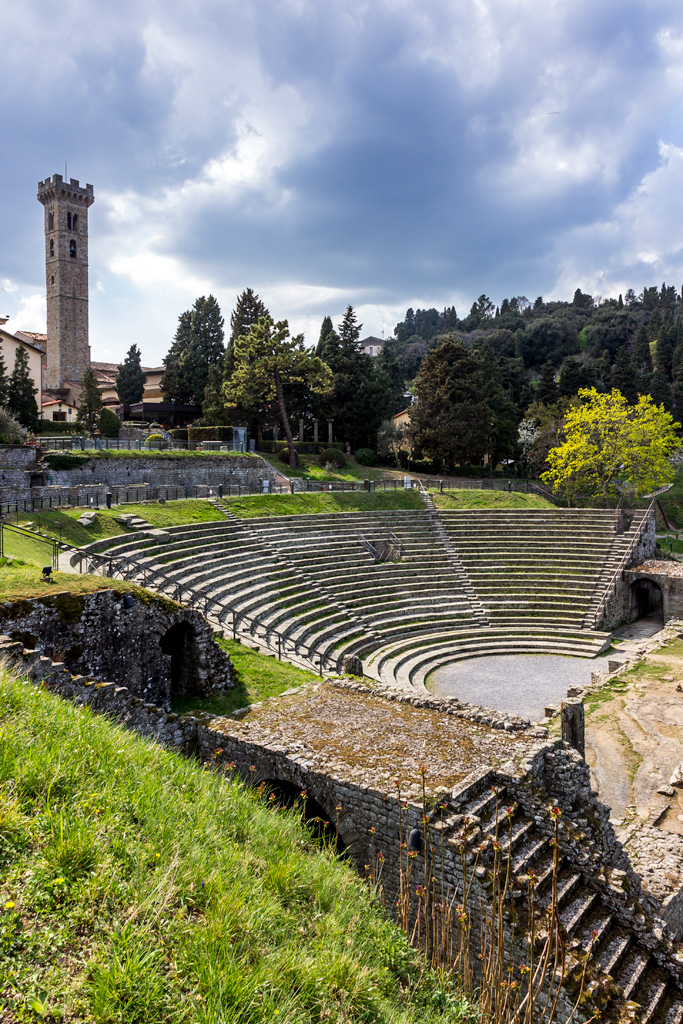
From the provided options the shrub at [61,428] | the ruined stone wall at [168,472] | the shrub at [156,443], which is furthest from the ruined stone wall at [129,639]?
the shrub at [61,428]

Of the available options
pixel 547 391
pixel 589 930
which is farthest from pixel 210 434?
pixel 589 930

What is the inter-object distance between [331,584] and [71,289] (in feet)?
177

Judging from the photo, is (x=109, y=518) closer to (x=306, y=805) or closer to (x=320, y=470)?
(x=306, y=805)

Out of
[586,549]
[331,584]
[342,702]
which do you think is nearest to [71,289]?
[331,584]

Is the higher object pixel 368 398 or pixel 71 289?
pixel 71 289

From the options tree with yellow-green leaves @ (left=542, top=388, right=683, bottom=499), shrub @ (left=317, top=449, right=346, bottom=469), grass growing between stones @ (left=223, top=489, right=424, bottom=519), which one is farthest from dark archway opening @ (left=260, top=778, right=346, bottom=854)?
shrub @ (left=317, top=449, right=346, bottom=469)

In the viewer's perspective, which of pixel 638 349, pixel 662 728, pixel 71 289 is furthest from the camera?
pixel 638 349

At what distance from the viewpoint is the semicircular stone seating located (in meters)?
19.7

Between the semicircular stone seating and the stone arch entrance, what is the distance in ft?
5.38

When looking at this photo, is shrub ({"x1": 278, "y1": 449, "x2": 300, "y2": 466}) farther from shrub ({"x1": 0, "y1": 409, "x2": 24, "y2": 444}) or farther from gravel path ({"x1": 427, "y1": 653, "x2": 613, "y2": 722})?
gravel path ({"x1": 427, "y1": 653, "x2": 613, "y2": 722})

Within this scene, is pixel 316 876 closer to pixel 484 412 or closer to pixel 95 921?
pixel 95 921

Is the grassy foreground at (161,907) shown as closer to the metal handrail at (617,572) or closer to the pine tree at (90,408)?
the metal handrail at (617,572)

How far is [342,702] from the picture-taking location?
486 inches

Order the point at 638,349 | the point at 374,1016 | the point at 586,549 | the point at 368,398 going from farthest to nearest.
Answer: the point at 638,349 → the point at 368,398 → the point at 586,549 → the point at 374,1016
